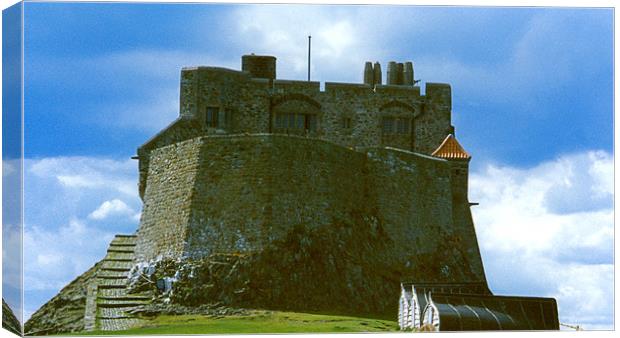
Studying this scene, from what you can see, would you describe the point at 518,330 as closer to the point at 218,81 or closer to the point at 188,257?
the point at 188,257

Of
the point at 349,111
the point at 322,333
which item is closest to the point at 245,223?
the point at 322,333

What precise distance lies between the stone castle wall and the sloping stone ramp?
791 mm

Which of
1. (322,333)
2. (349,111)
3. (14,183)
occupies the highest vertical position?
(349,111)

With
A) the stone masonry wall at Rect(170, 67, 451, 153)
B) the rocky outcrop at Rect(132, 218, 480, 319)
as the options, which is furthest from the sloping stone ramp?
the stone masonry wall at Rect(170, 67, 451, 153)

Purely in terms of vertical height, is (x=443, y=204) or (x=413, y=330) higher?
(x=443, y=204)

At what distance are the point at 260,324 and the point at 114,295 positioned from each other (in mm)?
7189

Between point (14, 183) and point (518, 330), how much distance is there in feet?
54.7

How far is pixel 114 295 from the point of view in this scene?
242 feet

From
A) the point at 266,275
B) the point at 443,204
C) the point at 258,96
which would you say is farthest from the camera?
the point at 258,96

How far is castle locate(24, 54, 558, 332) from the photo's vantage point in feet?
238

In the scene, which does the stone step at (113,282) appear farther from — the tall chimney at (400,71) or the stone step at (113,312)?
the tall chimney at (400,71)

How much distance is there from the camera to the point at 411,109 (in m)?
88.4

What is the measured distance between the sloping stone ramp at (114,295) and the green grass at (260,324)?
48.9 inches

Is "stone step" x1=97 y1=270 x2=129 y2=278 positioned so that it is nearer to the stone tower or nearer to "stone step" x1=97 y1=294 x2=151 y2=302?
the stone tower
